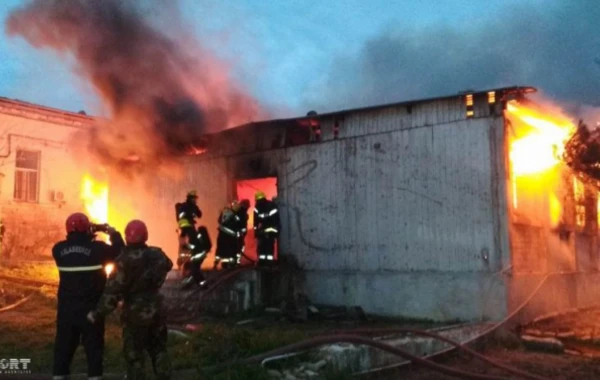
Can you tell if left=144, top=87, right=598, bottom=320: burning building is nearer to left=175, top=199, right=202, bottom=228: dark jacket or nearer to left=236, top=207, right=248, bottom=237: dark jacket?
left=236, top=207, right=248, bottom=237: dark jacket

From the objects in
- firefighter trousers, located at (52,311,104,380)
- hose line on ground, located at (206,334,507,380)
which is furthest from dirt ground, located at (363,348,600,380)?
firefighter trousers, located at (52,311,104,380)

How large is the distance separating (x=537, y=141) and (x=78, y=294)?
9755 millimetres

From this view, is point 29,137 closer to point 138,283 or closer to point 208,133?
point 208,133

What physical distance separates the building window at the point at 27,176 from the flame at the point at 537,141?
15299 mm

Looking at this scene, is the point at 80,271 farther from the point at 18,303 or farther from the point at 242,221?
the point at 242,221

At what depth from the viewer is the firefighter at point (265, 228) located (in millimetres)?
13289

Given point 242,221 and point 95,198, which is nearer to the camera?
point 242,221

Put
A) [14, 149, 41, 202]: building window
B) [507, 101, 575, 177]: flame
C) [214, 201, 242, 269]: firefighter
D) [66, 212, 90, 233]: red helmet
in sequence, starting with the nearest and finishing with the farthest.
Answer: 1. [66, 212, 90, 233]: red helmet
2. [507, 101, 575, 177]: flame
3. [214, 201, 242, 269]: firefighter
4. [14, 149, 41, 202]: building window

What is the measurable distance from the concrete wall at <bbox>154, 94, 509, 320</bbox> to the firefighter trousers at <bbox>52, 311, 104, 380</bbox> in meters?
6.74

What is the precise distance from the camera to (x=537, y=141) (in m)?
12.9

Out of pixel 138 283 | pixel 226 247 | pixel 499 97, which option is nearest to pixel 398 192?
pixel 499 97

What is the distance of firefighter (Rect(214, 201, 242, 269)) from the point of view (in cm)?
1338

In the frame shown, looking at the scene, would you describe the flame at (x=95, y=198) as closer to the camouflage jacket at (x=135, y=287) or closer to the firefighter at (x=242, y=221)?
the firefighter at (x=242, y=221)

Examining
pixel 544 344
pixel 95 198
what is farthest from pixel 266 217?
pixel 95 198
